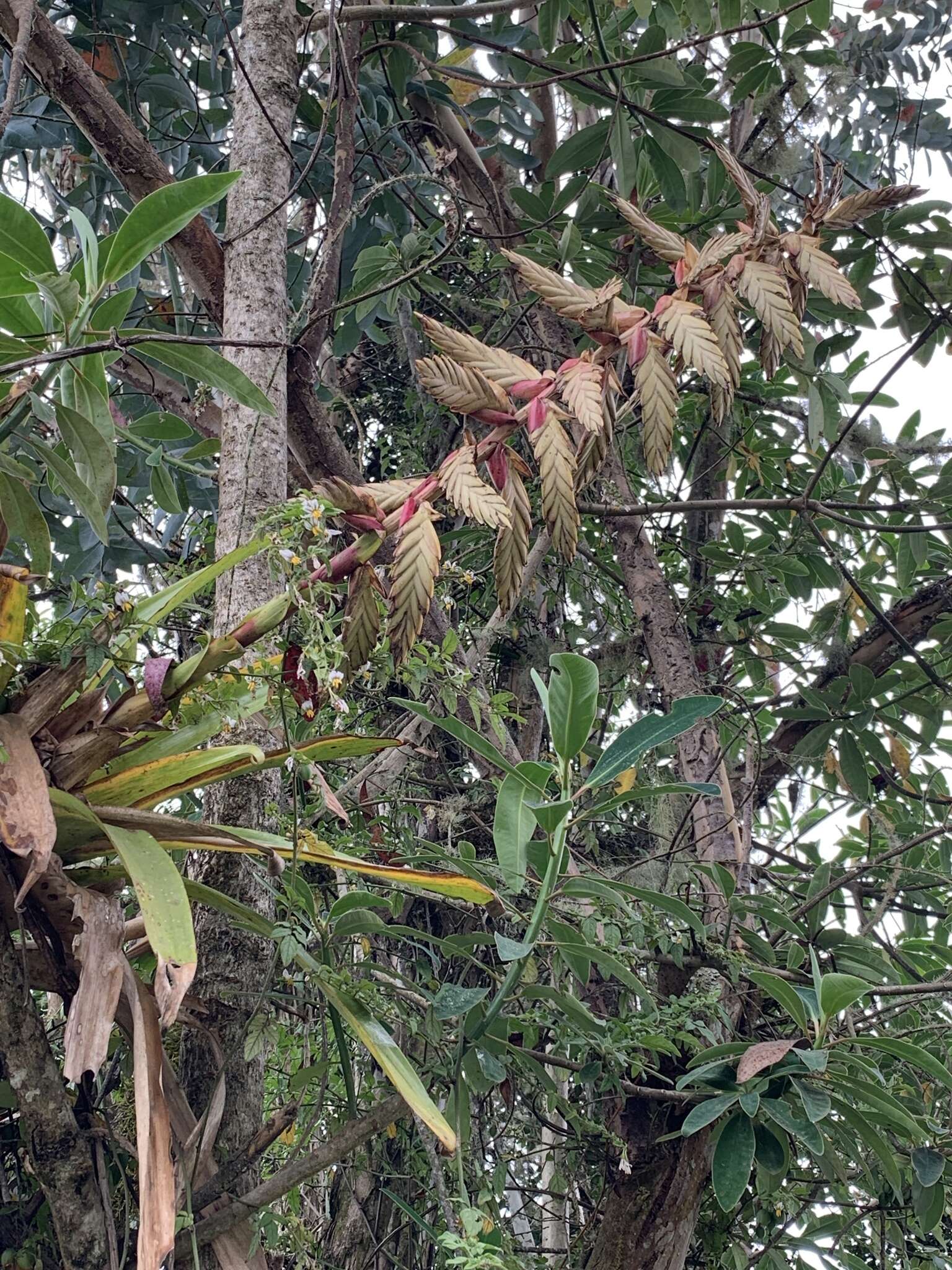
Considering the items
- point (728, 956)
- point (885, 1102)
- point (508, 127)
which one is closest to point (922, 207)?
point (508, 127)

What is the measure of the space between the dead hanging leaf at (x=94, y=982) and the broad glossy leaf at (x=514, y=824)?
317 millimetres

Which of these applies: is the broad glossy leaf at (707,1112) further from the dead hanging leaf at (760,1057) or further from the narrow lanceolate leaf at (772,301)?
the narrow lanceolate leaf at (772,301)

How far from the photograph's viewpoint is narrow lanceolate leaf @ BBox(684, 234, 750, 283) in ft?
3.47

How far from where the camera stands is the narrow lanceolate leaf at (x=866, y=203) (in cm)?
104

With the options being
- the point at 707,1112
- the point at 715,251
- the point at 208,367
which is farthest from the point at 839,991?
the point at 208,367

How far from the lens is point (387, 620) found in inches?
35.7

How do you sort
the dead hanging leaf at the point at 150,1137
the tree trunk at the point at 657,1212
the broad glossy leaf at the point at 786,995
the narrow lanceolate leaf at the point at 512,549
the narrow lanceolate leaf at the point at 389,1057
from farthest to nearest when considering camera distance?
the tree trunk at the point at 657,1212, the broad glossy leaf at the point at 786,995, the narrow lanceolate leaf at the point at 512,549, the narrow lanceolate leaf at the point at 389,1057, the dead hanging leaf at the point at 150,1137

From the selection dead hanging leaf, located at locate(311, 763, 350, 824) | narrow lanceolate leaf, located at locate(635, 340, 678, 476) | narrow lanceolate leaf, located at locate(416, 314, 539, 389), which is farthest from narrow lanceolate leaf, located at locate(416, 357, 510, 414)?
A: dead hanging leaf, located at locate(311, 763, 350, 824)

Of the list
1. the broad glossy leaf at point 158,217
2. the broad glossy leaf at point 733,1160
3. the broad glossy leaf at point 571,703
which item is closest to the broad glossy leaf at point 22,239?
the broad glossy leaf at point 158,217

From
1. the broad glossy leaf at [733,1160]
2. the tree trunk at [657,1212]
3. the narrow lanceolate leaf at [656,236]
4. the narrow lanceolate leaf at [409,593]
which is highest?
the narrow lanceolate leaf at [656,236]

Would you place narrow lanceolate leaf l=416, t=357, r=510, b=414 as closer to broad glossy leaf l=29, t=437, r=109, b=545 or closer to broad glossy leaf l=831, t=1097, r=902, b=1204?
broad glossy leaf l=29, t=437, r=109, b=545

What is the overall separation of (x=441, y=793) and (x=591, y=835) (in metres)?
0.42

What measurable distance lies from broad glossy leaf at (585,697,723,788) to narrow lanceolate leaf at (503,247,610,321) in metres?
0.39

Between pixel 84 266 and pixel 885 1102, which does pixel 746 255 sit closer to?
pixel 84 266
